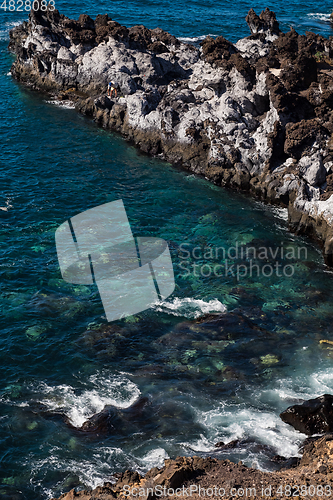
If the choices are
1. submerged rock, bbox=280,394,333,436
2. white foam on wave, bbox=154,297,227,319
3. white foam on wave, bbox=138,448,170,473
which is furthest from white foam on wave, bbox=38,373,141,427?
submerged rock, bbox=280,394,333,436

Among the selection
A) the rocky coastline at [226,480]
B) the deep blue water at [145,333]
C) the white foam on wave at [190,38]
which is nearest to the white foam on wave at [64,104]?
the deep blue water at [145,333]

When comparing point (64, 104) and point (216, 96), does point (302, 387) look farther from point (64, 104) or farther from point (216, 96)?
point (64, 104)

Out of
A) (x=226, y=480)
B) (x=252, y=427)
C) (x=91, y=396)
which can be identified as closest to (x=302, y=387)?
(x=252, y=427)

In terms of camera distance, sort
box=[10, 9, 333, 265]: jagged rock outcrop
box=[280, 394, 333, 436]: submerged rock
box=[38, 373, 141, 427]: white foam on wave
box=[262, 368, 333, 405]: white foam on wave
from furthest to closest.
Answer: box=[10, 9, 333, 265]: jagged rock outcrop → box=[262, 368, 333, 405]: white foam on wave → box=[38, 373, 141, 427]: white foam on wave → box=[280, 394, 333, 436]: submerged rock

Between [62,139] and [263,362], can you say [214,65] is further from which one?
[263,362]

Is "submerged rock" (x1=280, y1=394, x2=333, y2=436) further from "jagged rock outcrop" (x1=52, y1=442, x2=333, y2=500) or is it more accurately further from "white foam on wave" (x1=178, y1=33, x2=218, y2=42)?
"white foam on wave" (x1=178, y1=33, x2=218, y2=42)

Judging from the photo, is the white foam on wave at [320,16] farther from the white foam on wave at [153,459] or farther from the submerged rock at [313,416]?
the white foam on wave at [153,459]
